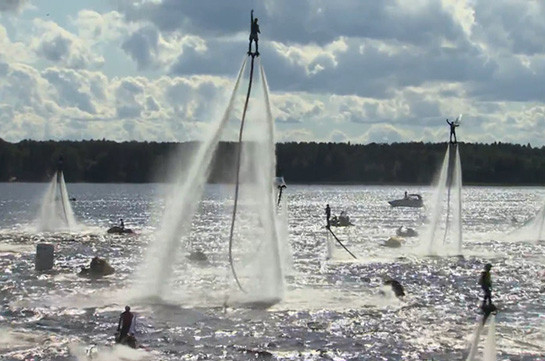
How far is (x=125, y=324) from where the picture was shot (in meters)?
38.2

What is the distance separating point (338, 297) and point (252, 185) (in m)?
10.2

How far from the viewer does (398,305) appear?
50812 millimetres

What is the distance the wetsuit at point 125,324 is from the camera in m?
38.1

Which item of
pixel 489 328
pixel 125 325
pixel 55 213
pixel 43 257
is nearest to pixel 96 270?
pixel 43 257

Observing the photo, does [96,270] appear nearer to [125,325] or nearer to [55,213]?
[125,325]

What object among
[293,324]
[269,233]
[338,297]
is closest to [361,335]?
[293,324]

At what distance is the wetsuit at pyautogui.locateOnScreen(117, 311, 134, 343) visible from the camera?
125ft

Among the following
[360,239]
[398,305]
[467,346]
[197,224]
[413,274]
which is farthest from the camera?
[197,224]

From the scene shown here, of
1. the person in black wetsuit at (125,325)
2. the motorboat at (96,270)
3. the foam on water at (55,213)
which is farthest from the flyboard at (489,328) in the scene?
the foam on water at (55,213)

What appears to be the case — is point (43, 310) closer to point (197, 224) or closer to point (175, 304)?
point (175, 304)

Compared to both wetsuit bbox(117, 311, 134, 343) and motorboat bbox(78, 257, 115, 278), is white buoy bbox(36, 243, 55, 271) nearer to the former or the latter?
motorboat bbox(78, 257, 115, 278)

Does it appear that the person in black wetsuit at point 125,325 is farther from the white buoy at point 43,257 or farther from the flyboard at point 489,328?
the white buoy at point 43,257

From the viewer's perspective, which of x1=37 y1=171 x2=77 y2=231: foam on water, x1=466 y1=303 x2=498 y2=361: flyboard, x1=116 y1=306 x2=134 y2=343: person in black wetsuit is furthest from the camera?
x1=37 y1=171 x2=77 y2=231: foam on water

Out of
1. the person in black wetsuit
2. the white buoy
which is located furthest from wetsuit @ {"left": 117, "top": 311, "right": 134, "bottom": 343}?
the white buoy
